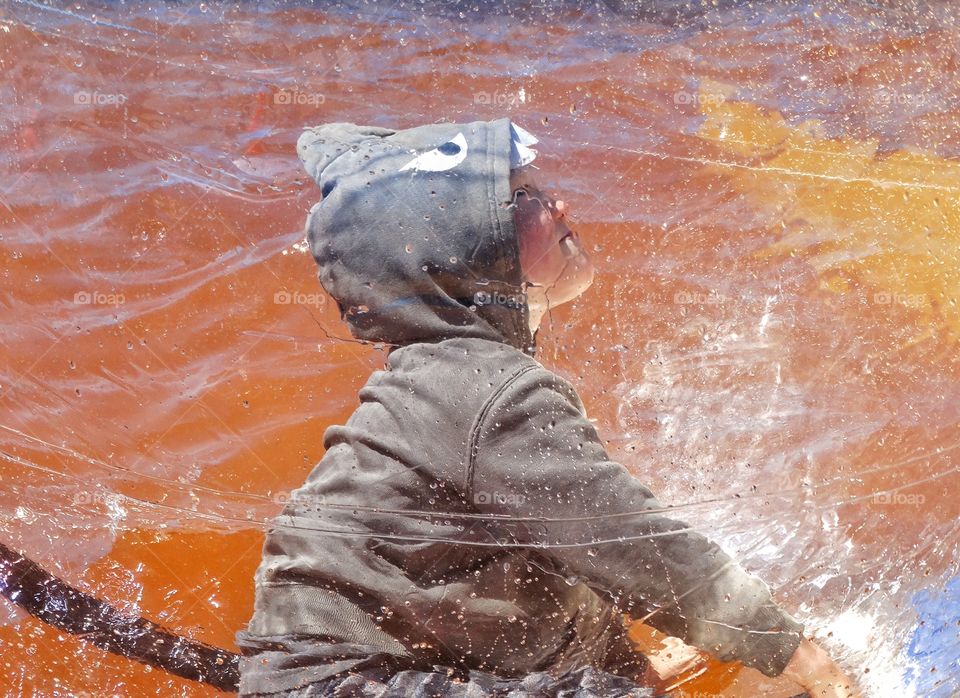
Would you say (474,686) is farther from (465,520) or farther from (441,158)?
(441,158)

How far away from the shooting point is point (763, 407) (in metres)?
0.69

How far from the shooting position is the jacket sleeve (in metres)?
0.58

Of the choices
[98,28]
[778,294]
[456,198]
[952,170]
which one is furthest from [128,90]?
[952,170]

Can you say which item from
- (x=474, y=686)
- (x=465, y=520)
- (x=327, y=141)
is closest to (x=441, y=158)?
(x=327, y=141)

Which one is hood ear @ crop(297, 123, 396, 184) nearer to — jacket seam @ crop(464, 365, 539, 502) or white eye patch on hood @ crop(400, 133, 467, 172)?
white eye patch on hood @ crop(400, 133, 467, 172)

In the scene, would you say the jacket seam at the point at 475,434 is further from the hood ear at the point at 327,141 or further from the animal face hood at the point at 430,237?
the hood ear at the point at 327,141

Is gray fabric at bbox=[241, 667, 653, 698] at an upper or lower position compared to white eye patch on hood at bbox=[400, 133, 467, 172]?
lower

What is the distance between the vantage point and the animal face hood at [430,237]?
0.64 m

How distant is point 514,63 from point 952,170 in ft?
1.33

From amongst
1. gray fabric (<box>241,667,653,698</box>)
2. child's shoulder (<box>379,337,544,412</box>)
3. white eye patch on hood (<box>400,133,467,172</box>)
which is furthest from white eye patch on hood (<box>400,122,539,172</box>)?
gray fabric (<box>241,667,653,698</box>)

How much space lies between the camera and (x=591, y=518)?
1.92 ft

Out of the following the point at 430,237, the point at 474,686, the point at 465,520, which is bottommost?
the point at 474,686

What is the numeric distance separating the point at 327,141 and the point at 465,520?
0.32 metres

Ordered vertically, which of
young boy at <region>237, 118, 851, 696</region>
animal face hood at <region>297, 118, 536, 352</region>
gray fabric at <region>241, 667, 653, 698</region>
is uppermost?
animal face hood at <region>297, 118, 536, 352</region>
